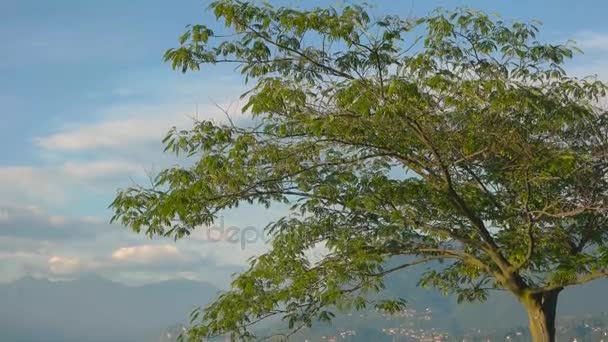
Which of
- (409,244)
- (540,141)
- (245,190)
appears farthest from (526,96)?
(245,190)

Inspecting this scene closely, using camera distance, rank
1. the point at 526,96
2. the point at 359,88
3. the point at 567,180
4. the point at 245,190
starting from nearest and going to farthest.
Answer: the point at 359,88 < the point at 526,96 < the point at 245,190 < the point at 567,180

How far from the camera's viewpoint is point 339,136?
44.3 ft

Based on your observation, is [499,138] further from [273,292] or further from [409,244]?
[273,292]

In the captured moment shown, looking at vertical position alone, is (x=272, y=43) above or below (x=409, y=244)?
above

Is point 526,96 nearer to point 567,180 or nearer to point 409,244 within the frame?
point 567,180

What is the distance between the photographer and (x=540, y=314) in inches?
635

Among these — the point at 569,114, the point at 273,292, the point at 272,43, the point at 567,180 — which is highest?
the point at 272,43

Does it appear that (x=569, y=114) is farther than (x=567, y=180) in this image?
No

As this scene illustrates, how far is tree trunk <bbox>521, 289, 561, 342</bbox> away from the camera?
1609 centimetres

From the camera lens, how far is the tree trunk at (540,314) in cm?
1609

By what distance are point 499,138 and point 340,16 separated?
378cm

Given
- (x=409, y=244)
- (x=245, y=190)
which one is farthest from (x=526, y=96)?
(x=245, y=190)

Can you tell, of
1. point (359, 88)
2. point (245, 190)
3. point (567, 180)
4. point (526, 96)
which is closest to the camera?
point (359, 88)

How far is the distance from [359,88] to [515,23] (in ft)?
14.5
